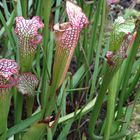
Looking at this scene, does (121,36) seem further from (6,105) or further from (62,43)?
(6,105)

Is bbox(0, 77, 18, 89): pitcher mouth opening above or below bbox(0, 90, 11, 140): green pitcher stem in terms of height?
above

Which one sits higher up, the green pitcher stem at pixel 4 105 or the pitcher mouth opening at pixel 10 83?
the pitcher mouth opening at pixel 10 83

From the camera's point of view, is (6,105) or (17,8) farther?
(17,8)

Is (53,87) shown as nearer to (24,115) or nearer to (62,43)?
(62,43)

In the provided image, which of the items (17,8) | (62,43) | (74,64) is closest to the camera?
(62,43)

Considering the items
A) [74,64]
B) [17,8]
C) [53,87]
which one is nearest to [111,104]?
[53,87]

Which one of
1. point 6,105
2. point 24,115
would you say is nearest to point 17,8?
point 24,115

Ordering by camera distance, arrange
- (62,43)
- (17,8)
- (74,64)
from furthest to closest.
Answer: (74,64) → (17,8) → (62,43)

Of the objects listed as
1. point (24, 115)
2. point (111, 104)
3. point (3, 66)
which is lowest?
point (24, 115)

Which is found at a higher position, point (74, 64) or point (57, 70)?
point (57, 70)
